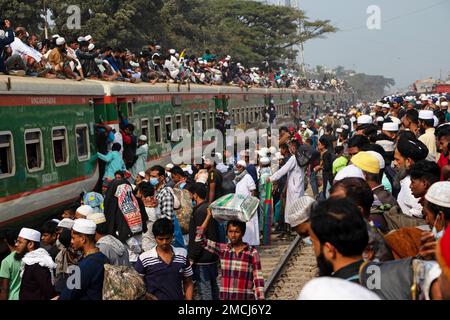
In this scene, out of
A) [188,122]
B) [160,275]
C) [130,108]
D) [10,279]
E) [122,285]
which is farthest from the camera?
[188,122]

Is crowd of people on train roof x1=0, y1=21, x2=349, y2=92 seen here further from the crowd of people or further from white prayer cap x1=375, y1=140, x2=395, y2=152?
white prayer cap x1=375, y1=140, x2=395, y2=152

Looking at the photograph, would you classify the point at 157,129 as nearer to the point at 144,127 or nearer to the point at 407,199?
the point at 144,127

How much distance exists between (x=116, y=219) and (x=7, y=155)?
2.22 m

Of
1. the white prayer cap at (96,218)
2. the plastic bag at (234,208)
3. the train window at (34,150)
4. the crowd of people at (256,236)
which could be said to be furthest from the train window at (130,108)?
the white prayer cap at (96,218)

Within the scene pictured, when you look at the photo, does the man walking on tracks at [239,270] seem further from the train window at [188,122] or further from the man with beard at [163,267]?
the train window at [188,122]

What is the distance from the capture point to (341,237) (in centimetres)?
334

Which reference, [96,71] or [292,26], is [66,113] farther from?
[292,26]

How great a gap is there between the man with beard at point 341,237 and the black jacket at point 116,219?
465 cm

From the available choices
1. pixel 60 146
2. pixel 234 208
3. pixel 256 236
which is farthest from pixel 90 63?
pixel 234 208

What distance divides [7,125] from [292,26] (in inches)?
2179

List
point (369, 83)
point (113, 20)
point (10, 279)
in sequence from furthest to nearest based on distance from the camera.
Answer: point (369, 83) → point (113, 20) → point (10, 279)

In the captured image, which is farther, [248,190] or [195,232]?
[248,190]
